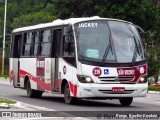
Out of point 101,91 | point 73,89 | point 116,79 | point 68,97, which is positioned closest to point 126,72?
point 116,79

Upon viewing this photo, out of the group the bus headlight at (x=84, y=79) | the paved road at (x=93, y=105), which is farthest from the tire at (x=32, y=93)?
the bus headlight at (x=84, y=79)

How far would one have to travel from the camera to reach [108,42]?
19625 millimetres

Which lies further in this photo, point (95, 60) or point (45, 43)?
point (45, 43)

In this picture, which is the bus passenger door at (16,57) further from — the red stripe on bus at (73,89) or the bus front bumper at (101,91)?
the bus front bumper at (101,91)

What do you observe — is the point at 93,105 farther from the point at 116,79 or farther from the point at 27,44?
the point at 27,44

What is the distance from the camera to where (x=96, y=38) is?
19641mm

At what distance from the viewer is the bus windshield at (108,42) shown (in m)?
19.3

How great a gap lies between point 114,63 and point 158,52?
1139 inches

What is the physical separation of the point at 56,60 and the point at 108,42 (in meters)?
2.68

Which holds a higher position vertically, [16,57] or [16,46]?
[16,46]

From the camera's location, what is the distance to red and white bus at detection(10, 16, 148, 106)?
19.0 meters

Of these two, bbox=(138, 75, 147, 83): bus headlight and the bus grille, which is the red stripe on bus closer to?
the bus grille

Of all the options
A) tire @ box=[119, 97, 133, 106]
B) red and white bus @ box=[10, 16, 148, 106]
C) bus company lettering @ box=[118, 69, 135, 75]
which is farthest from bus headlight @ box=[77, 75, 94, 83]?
tire @ box=[119, 97, 133, 106]

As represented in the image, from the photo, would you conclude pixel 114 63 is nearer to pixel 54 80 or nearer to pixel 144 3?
pixel 54 80
